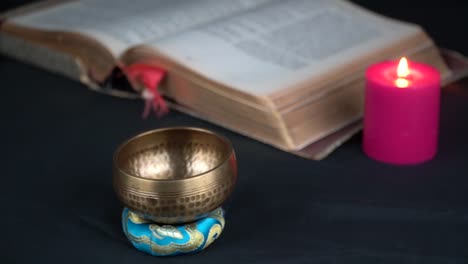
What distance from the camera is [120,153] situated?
1076 millimetres

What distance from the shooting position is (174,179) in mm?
971

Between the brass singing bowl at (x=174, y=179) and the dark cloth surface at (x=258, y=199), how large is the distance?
0.07 meters

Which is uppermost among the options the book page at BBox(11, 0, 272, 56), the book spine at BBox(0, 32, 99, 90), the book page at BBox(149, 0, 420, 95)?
the book page at BBox(149, 0, 420, 95)

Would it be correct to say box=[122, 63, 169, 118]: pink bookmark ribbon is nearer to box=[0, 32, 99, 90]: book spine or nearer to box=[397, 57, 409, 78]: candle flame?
box=[0, 32, 99, 90]: book spine

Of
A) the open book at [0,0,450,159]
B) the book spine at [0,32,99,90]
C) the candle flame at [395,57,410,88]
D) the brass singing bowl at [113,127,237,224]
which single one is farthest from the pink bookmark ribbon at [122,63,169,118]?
A: the candle flame at [395,57,410,88]

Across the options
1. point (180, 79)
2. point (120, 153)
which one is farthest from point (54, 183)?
point (180, 79)

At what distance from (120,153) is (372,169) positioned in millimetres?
386

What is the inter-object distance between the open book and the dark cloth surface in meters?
0.05

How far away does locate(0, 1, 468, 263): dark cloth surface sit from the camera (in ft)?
3.39

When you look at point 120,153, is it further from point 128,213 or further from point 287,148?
point 287,148

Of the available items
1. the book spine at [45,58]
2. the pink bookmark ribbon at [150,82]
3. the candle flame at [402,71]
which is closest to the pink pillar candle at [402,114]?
the candle flame at [402,71]

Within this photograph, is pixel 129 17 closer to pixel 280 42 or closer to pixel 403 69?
pixel 280 42

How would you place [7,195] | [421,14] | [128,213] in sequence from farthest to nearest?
[421,14] < [7,195] < [128,213]

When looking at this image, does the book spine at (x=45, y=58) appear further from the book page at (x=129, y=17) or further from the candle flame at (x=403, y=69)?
the candle flame at (x=403, y=69)
